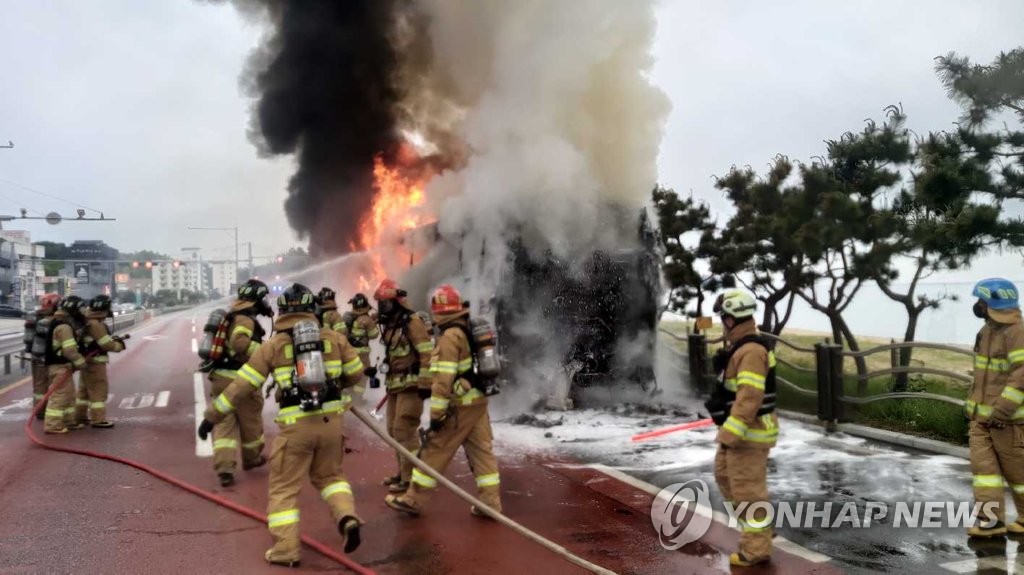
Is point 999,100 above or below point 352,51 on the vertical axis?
below

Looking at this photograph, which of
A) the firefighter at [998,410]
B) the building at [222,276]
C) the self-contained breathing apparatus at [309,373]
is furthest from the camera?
the building at [222,276]

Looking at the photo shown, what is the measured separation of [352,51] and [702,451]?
16653mm

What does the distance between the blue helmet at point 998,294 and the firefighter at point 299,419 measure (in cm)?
437

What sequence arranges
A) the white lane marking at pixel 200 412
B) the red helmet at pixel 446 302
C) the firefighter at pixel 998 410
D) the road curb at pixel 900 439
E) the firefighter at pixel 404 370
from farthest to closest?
the white lane marking at pixel 200 412 < the road curb at pixel 900 439 < the firefighter at pixel 404 370 < the red helmet at pixel 446 302 < the firefighter at pixel 998 410

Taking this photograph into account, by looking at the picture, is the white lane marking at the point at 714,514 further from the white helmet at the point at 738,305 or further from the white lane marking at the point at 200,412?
the white lane marking at the point at 200,412

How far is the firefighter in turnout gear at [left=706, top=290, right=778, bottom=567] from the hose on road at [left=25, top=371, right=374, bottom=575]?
2.28 m

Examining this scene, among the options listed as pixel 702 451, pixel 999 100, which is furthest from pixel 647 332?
pixel 999 100

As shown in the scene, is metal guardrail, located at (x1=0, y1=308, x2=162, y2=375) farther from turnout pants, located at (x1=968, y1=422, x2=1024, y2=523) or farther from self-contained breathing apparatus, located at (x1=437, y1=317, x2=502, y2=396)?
turnout pants, located at (x1=968, y1=422, x2=1024, y2=523)

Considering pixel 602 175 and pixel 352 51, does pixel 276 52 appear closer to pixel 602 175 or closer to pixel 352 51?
pixel 352 51

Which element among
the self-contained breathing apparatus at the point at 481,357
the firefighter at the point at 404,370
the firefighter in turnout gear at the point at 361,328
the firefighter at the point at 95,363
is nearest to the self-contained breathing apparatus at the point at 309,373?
the self-contained breathing apparatus at the point at 481,357

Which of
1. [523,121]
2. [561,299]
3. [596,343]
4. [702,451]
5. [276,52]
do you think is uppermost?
[276,52]

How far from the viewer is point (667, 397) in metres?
10.6

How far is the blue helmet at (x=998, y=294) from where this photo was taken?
4.74 meters

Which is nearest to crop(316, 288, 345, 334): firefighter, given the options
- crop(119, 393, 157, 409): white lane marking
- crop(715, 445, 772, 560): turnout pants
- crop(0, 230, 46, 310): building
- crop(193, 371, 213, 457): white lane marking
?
crop(193, 371, 213, 457): white lane marking
